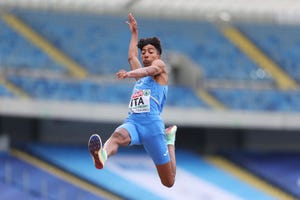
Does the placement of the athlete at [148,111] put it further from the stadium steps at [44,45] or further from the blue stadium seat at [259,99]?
the stadium steps at [44,45]

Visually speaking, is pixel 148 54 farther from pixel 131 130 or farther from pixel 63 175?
pixel 63 175

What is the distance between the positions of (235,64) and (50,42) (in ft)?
21.7

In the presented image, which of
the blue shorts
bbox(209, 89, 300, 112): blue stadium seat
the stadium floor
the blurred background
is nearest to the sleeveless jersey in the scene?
the blue shorts

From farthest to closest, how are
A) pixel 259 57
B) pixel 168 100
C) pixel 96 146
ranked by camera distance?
pixel 259 57, pixel 168 100, pixel 96 146

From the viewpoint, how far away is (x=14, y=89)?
2595 cm

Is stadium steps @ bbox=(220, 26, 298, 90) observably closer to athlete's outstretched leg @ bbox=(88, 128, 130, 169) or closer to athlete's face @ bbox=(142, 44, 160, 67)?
athlete's face @ bbox=(142, 44, 160, 67)

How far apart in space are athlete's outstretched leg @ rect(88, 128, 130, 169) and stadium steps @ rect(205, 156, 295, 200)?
612 inches

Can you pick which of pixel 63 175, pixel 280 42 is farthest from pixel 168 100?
pixel 280 42

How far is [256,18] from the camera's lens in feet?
114

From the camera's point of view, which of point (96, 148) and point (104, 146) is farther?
point (104, 146)

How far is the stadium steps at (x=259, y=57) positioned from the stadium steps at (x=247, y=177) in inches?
142

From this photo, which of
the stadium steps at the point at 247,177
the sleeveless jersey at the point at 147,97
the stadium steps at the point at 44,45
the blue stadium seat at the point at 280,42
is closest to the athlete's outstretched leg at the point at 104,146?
the sleeveless jersey at the point at 147,97

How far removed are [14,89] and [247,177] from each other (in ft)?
25.6

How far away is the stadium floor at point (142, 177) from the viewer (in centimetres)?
2545
